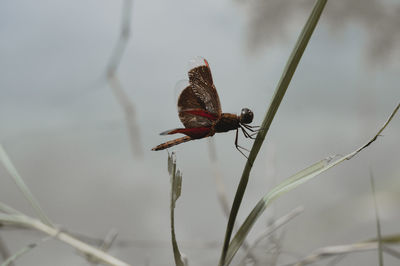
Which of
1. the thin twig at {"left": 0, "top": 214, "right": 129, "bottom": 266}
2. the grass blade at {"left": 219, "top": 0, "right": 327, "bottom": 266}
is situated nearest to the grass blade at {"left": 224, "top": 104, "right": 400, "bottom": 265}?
the grass blade at {"left": 219, "top": 0, "right": 327, "bottom": 266}

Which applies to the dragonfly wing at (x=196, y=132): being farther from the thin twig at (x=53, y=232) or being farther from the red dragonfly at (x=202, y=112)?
the thin twig at (x=53, y=232)

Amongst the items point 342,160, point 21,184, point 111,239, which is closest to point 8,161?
point 21,184

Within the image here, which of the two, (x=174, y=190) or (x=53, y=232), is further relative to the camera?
(x=53, y=232)

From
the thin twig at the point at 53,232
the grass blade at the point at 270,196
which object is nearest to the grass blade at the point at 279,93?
the grass blade at the point at 270,196

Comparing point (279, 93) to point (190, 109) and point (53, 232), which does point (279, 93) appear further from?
point (53, 232)

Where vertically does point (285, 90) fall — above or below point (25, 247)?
above

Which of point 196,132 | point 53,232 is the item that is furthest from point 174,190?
point 53,232

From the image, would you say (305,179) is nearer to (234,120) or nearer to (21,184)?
(234,120)

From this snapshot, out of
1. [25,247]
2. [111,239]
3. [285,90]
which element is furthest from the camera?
[111,239]
